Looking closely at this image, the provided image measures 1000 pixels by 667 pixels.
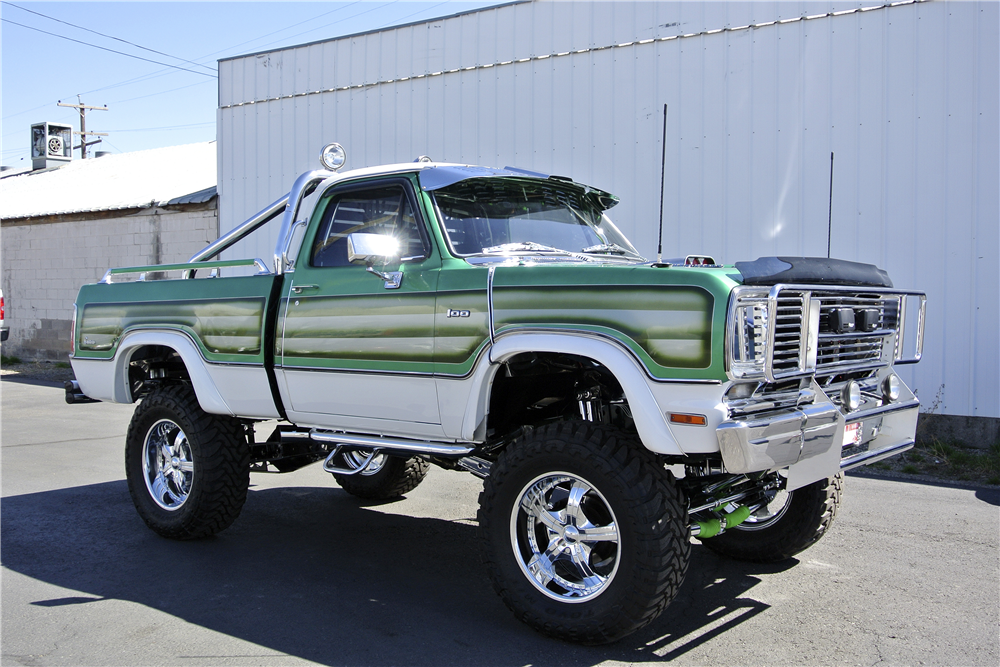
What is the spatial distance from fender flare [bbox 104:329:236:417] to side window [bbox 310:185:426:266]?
3.56ft

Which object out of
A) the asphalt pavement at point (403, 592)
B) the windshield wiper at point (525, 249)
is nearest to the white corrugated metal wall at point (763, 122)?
the asphalt pavement at point (403, 592)

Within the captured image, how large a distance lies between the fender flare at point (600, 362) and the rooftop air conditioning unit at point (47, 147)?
3033 cm

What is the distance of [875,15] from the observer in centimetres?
905

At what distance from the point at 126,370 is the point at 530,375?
320cm

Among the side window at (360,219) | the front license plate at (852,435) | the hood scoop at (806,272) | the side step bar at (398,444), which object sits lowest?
the side step bar at (398,444)

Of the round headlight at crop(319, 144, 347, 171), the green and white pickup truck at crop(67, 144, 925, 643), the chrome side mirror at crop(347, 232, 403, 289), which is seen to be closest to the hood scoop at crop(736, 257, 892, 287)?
the green and white pickup truck at crop(67, 144, 925, 643)

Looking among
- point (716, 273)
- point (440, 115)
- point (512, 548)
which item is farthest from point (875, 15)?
point (512, 548)

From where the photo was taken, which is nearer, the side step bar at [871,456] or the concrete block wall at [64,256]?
the side step bar at [871,456]

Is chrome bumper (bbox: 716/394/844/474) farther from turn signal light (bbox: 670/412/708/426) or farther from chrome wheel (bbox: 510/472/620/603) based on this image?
chrome wheel (bbox: 510/472/620/603)

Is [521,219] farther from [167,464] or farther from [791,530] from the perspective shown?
[167,464]

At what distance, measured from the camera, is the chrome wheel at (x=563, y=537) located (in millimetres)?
3900

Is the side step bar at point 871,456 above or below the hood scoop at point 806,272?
below

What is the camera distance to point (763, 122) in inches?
381

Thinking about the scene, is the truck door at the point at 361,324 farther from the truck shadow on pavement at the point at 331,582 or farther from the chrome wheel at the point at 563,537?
the truck shadow on pavement at the point at 331,582
